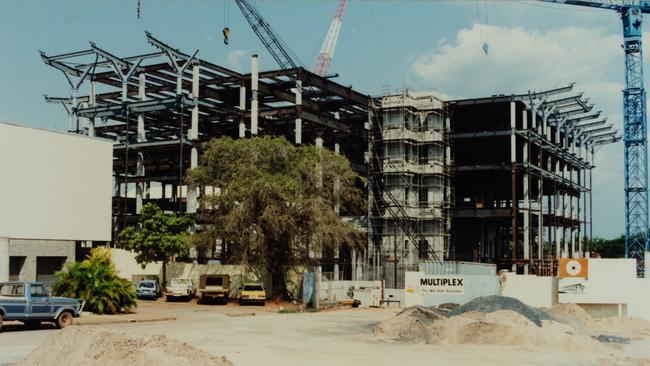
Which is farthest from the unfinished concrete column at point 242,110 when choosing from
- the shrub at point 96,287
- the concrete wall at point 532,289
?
the concrete wall at point 532,289

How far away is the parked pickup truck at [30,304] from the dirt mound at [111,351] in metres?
10.8

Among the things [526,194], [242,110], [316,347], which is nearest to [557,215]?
[526,194]

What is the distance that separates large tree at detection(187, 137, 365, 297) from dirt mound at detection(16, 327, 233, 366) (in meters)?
32.8

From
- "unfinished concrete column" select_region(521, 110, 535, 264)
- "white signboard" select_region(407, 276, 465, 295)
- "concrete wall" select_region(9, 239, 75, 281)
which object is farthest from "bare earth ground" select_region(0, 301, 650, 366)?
"unfinished concrete column" select_region(521, 110, 535, 264)

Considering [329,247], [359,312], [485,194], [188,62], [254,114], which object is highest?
[188,62]

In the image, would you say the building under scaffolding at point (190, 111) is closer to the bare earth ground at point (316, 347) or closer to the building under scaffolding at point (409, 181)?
the building under scaffolding at point (409, 181)

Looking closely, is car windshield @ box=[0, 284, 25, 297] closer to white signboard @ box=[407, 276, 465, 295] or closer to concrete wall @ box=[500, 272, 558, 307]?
white signboard @ box=[407, 276, 465, 295]

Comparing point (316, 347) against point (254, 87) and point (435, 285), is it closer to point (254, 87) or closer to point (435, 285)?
point (435, 285)

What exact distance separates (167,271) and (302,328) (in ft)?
94.5

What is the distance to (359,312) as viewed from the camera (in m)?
52.8

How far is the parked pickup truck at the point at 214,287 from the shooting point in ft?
186

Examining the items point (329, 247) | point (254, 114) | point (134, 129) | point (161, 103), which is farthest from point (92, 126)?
point (329, 247)

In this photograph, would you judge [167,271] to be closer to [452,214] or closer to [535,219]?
[452,214]

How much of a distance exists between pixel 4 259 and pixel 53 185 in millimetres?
8438
